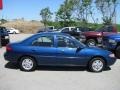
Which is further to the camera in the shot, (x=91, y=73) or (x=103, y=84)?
(x=91, y=73)

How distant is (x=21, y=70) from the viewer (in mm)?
11977

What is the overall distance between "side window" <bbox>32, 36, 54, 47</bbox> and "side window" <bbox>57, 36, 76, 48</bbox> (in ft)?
0.87

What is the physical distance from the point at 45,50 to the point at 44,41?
380mm

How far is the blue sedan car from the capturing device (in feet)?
38.6

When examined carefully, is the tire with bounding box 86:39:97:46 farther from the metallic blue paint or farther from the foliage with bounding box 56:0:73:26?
the foliage with bounding box 56:0:73:26

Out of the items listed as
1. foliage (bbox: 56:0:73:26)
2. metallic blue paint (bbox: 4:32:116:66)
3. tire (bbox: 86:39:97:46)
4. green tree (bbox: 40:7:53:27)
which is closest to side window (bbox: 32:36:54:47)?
metallic blue paint (bbox: 4:32:116:66)

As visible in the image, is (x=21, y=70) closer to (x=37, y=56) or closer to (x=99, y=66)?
(x=37, y=56)

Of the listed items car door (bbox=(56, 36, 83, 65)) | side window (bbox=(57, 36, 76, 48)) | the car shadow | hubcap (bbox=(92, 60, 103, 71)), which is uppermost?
side window (bbox=(57, 36, 76, 48))

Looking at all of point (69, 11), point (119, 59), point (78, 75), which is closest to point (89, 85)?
point (78, 75)

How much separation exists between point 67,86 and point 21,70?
3066 millimetres

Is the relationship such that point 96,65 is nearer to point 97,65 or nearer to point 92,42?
point 97,65

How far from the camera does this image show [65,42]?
11.9 metres

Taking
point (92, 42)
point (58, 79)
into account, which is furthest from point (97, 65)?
point (92, 42)

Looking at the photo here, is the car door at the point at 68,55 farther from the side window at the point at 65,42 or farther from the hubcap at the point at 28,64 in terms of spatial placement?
the hubcap at the point at 28,64
